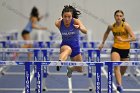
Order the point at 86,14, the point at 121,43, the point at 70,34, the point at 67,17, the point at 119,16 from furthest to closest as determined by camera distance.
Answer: the point at 86,14, the point at 121,43, the point at 119,16, the point at 70,34, the point at 67,17

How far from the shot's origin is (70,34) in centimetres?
648

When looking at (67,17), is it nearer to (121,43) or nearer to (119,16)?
(119,16)

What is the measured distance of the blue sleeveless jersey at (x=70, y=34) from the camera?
21.1ft

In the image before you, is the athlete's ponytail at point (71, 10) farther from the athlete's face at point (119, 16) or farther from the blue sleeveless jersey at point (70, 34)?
the athlete's face at point (119, 16)

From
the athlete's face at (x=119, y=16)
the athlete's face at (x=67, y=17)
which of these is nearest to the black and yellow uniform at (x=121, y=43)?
the athlete's face at (x=119, y=16)

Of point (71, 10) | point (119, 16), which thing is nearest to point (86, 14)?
point (119, 16)

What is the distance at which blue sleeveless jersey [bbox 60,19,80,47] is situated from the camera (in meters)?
6.42

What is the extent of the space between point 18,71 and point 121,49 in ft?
13.4

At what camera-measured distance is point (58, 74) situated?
9.54 meters

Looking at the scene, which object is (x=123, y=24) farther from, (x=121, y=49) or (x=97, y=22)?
(x=97, y=22)

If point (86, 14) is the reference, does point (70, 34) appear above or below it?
Answer: below

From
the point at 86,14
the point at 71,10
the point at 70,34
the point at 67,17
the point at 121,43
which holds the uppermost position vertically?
the point at 86,14

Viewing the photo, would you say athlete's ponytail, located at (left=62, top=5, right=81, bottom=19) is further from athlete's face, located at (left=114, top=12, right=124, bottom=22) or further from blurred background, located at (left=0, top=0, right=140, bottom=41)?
blurred background, located at (left=0, top=0, right=140, bottom=41)

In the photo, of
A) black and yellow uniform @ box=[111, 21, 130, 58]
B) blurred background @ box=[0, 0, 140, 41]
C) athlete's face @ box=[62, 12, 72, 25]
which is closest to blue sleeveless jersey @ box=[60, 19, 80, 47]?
athlete's face @ box=[62, 12, 72, 25]
